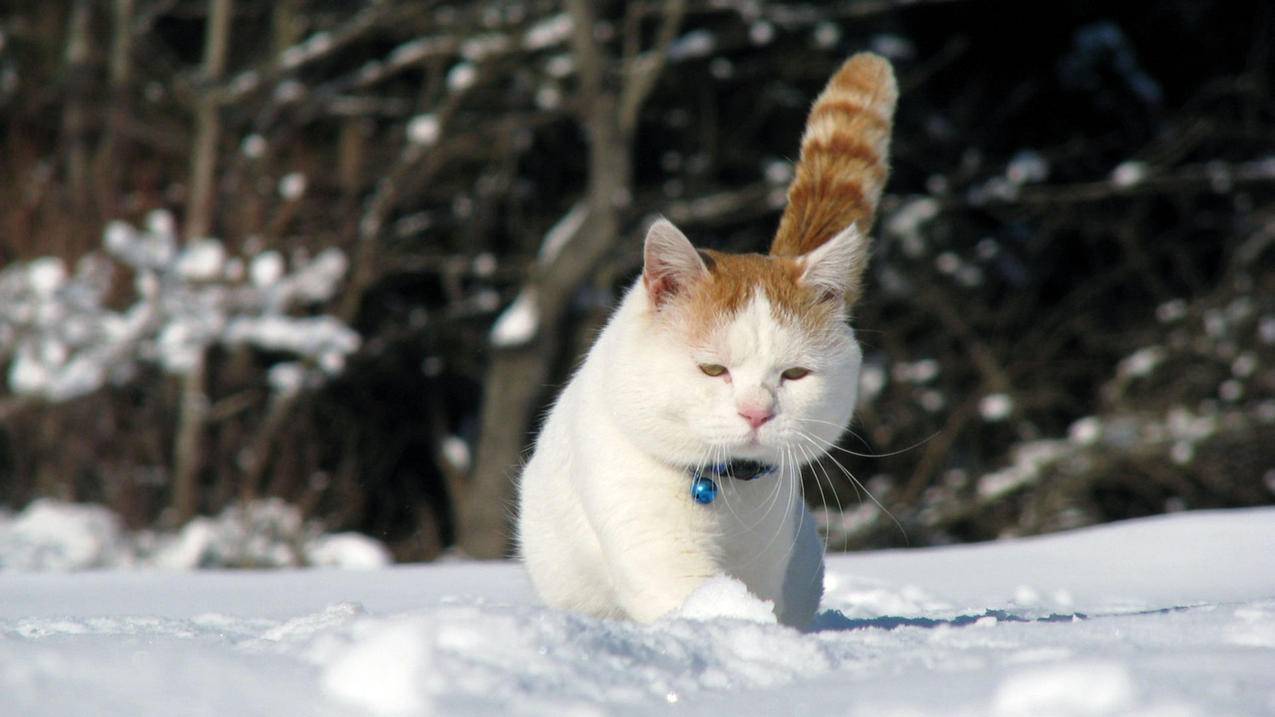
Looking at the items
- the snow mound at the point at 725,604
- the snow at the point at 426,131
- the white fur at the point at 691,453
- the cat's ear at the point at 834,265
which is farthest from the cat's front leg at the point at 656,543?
the snow at the point at 426,131

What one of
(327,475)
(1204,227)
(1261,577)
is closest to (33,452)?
(327,475)

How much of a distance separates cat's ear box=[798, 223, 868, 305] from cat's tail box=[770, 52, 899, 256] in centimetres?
22

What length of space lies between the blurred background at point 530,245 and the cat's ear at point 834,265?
505 centimetres

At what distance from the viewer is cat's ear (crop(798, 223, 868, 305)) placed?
261cm

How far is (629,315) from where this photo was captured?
104 inches

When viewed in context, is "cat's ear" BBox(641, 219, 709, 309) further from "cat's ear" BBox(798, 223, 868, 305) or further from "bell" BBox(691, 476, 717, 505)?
"bell" BBox(691, 476, 717, 505)

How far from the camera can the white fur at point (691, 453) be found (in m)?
2.35

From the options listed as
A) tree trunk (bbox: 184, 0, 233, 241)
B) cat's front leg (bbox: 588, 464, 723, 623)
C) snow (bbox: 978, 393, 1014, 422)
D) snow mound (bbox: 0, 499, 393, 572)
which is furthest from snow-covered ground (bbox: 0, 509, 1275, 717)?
snow (bbox: 978, 393, 1014, 422)

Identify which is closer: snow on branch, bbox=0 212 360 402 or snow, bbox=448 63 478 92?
snow on branch, bbox=0 212 360 402

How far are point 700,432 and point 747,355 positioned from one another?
18cm

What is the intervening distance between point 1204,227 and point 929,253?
1973 millimetres

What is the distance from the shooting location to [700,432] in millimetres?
2342

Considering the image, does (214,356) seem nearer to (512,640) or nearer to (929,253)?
(929,253)

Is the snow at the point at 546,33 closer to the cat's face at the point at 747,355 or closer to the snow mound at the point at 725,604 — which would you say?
the cat's face at the point at 747,355
